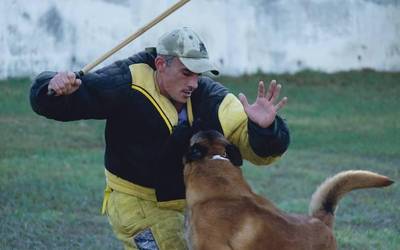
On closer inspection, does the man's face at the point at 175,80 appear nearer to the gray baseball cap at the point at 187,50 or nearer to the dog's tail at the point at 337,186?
the gray baseball cap at the point at 187,50

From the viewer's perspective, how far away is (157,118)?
630 cm

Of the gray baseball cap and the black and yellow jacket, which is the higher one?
the gray baseball cap

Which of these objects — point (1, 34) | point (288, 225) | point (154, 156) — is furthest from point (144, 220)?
point (1, 34)

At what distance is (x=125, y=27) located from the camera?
58.7 feet

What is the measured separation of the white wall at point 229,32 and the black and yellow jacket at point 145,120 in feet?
35.4

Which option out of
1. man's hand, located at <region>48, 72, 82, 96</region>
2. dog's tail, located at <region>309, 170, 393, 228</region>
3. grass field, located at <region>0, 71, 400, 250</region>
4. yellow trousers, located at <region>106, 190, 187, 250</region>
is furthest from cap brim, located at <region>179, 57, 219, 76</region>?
grass field, located at <region>0, 71, 400, 250</region>

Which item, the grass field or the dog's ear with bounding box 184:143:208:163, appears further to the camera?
the grass field

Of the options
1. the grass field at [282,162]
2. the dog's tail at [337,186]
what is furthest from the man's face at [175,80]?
the grass field at [282,162]

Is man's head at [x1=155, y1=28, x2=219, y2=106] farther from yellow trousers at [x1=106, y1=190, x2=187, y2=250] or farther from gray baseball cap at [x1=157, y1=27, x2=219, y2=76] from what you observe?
yellow trousers at [x1=106, y1=190, x2=187, y2=250]

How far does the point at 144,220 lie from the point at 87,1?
38.7ft

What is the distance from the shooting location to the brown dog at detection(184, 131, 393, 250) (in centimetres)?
584

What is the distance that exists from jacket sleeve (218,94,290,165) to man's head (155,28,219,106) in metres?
0.23

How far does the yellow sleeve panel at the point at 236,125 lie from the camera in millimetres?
6398

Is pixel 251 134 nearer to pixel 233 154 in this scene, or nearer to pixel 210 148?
pixel 233 154
